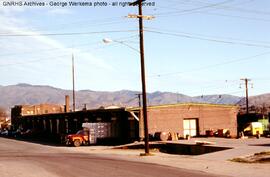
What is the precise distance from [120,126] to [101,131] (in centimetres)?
269

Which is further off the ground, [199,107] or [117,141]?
[199,107]

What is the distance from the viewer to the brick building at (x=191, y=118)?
5638 cm

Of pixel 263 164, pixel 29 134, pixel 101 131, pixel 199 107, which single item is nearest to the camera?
pixel 263 164

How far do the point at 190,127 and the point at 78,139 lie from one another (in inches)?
588

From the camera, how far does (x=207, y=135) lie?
57844mm

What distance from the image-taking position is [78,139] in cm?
5316

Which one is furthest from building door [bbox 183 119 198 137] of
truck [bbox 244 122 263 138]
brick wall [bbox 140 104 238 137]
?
truck [bbox 244 122 263 138]

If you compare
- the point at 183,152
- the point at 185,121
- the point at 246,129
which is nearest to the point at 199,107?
the point at 185,121

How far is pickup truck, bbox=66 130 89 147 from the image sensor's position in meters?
52.8

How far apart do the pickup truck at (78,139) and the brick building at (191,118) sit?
6.45m

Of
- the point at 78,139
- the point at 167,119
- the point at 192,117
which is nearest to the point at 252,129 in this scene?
the point at 192,117

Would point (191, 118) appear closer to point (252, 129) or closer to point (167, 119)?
point (167, 119)

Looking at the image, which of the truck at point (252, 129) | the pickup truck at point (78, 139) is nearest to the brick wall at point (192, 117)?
the truck at point (252, 129)

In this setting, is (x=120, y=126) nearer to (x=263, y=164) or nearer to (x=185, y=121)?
(x=185, y=121)
